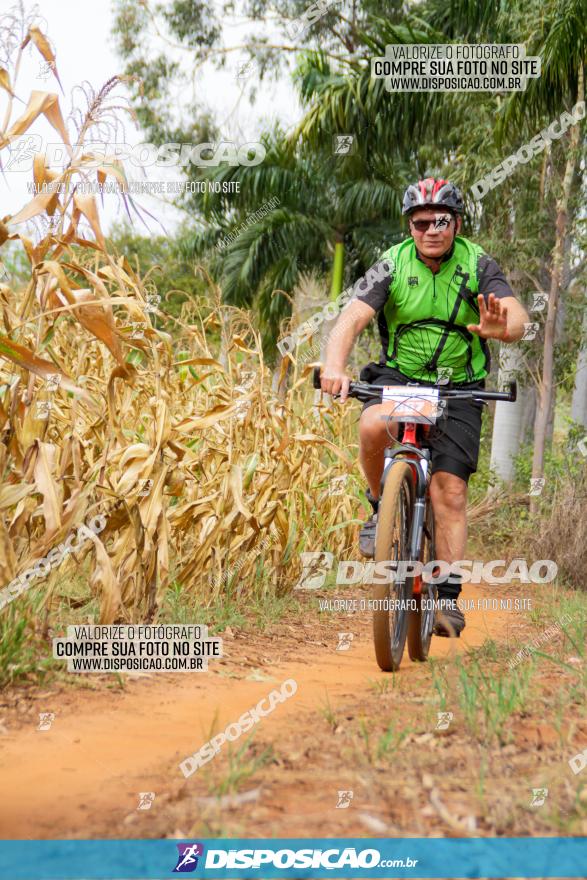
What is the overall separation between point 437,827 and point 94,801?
2.60 ft

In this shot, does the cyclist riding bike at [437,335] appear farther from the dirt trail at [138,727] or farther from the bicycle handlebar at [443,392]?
the dirt trail at [138,727]

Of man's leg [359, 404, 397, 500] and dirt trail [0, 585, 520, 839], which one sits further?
man's leg [359, 404, 397, 500]

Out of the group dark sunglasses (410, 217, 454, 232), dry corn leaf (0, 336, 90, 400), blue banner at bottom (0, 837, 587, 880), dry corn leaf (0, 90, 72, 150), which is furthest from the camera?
dark sunglasses (410, 217, 454, 232)

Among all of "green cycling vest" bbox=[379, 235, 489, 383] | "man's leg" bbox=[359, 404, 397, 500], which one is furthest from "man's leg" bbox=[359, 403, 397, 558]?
"green cycling vest" bbox=[379, 235, 489, 383]

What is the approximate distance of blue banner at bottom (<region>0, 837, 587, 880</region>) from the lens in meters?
1.92

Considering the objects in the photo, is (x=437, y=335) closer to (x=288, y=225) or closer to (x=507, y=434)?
(x=507, y=434)

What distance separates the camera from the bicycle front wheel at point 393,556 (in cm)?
369

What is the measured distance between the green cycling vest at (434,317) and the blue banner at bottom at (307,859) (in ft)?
8.38

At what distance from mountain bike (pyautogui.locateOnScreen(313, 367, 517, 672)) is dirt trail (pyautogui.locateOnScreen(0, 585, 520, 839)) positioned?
213 millimetres

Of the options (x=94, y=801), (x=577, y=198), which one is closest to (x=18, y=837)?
(x=94, y=801)

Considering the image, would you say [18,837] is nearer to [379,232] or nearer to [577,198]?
[577,198]

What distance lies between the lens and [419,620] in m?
4.08

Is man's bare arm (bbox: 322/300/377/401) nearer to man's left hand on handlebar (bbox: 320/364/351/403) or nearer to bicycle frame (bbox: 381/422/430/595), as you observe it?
man's left hand on handlebar (bbox: 320/364/351/403)

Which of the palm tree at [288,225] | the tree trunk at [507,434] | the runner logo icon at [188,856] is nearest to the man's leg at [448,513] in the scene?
the runner logo icon at [188,856]
